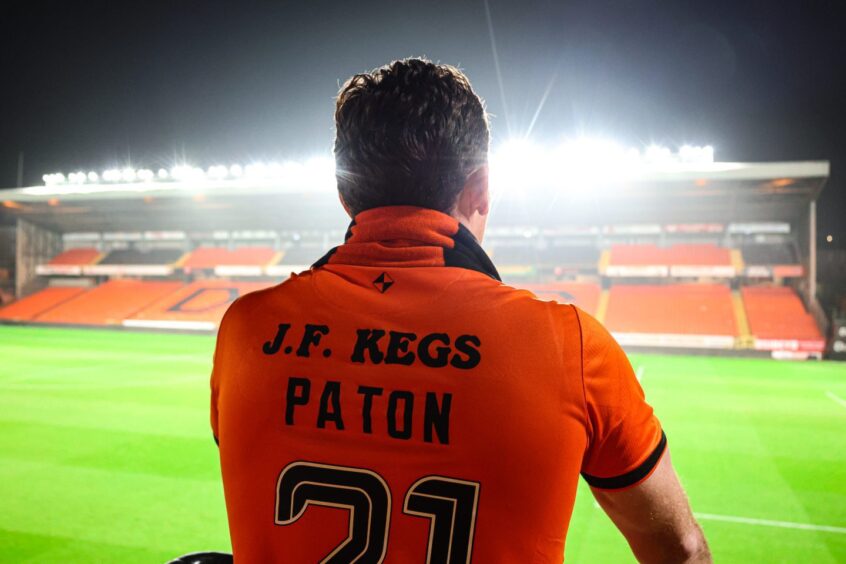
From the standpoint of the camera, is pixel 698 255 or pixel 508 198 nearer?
pixel 508 198

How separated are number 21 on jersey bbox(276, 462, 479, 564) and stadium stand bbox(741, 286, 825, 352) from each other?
25.4 metres

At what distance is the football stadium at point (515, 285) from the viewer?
583 cm

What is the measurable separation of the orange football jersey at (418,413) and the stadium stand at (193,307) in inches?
1114

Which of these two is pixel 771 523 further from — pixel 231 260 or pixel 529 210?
pixel 231 260

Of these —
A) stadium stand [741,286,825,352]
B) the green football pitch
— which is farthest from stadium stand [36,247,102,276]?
stadium stand [741,286,825,352]

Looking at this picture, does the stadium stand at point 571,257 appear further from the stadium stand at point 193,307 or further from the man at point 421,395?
the man at point 421,395

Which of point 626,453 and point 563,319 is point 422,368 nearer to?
point 563,319

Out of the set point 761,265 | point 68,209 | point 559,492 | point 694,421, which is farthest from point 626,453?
point 68,209

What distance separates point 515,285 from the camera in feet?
92.5

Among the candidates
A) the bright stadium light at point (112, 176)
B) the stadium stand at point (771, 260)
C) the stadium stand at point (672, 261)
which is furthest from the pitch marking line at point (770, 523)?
the bright stadium light at point (112, 176)

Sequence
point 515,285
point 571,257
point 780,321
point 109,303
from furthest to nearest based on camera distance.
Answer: point 109,303, point 571,257, point 515,285, point 780,321

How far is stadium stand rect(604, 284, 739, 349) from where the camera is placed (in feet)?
78.9

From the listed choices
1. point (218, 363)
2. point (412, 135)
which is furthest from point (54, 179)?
point (412, 135)

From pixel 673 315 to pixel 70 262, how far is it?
35558 millimetres
